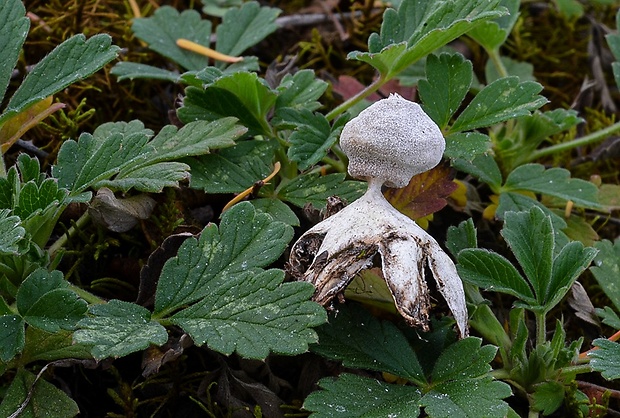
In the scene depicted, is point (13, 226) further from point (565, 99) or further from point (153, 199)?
point (565, 99)

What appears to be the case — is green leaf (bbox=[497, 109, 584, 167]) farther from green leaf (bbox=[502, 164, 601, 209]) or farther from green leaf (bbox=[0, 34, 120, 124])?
green leaf (bbox=[0, 34, 120, 124])

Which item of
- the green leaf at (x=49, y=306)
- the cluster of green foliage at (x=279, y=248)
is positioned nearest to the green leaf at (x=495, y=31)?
the cluster of green foliage at (x=279, y=248)

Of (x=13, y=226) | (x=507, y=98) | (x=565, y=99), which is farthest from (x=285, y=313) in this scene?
(x=565, y=99)

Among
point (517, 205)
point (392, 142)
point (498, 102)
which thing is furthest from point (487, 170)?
point (392, 142)

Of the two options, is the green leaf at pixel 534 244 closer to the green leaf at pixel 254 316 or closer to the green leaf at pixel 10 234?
the green leaf at pixel 254 316

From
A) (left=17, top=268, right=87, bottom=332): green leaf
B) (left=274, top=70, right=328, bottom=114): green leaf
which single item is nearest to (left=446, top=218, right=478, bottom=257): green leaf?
Answer: (left=274, top=70, right=328, bottom=114): green leaf

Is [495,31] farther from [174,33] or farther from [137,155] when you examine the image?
[137,155]
